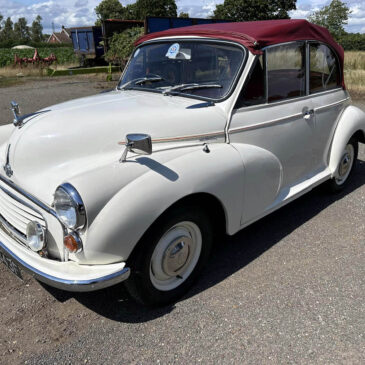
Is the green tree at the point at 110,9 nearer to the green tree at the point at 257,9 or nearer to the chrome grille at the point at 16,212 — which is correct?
the green tree at the point at 257,9

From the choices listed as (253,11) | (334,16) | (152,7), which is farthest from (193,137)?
(152,7)

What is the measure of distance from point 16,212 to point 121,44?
47.6 ft

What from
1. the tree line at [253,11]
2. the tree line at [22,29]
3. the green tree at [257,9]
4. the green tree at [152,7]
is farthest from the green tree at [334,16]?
the tree line at [22,29]

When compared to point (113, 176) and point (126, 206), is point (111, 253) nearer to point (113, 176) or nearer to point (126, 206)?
point (126, 206)

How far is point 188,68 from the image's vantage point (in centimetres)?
315

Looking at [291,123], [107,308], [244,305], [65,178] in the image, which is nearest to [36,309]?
[107,308]

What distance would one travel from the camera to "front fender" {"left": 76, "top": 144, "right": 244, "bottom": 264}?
2.01 metres

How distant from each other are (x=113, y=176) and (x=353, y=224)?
2729 mm

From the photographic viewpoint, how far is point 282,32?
10.4ft

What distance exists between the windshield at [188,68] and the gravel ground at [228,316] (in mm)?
1462

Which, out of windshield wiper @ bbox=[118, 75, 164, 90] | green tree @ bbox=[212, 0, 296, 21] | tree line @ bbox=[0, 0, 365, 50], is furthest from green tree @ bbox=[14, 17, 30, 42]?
windshield wiper @ bbox=[118, 75, 164, 90]

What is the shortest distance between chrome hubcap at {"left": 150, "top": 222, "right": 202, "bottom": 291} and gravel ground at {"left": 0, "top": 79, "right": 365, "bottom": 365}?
19cm

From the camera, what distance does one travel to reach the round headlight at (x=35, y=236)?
2168 millimetres

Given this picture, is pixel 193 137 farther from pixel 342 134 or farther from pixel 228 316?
pixel 342 134
